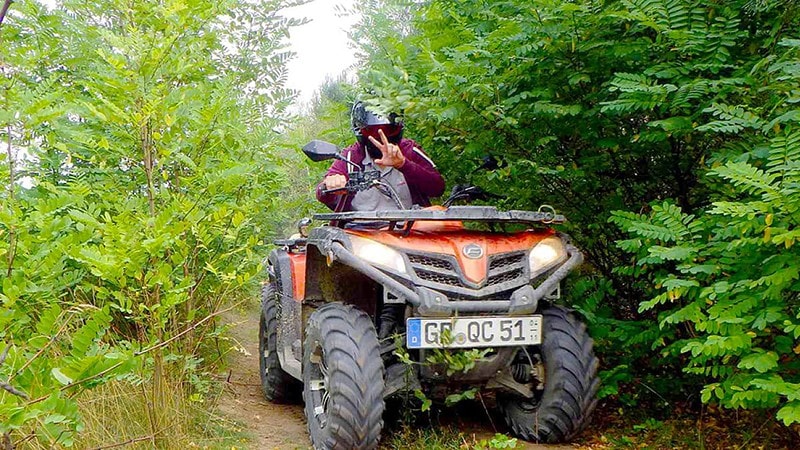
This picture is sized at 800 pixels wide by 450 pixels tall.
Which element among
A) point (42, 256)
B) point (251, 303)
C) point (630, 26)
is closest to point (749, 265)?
point (630, 26)

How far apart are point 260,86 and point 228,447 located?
2.91 meters

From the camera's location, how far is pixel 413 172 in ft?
16.3

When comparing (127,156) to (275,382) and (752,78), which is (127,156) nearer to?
(275,382)

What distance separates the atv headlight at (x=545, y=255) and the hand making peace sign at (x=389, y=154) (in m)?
1.40

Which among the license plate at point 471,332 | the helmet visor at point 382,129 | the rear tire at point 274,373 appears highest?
the helmet visor at point 382,129

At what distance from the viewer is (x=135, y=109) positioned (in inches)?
135

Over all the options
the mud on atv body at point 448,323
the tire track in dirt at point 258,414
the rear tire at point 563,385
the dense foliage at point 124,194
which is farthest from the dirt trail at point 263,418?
the dense foliage at point 124,194

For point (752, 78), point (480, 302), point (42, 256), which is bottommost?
point (480, 302)

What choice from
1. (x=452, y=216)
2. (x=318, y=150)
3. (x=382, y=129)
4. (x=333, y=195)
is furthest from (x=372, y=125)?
(x=452, y=216)

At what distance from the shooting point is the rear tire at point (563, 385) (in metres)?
3.56

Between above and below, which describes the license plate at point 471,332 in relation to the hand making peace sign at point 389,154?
below

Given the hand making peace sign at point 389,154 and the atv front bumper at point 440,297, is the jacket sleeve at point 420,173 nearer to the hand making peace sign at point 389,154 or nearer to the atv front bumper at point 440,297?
the hand making peace sign at point 389,154

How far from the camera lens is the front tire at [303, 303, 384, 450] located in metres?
3.29

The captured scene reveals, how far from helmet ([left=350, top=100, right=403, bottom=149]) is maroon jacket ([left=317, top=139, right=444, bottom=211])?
0.39 feet
